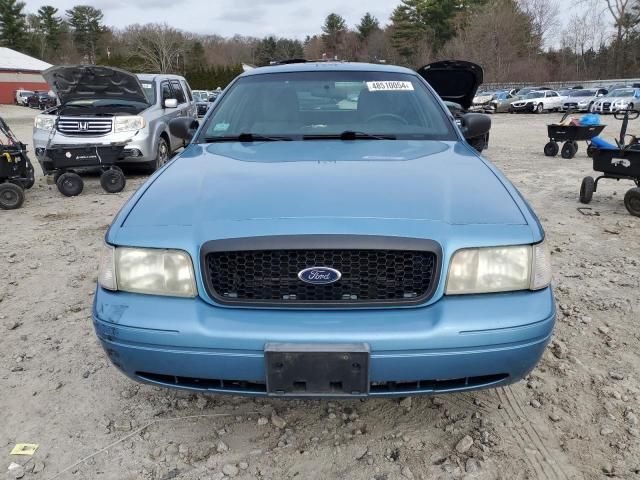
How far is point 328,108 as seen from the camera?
3408 mm

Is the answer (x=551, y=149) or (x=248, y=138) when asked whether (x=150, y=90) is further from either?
(x=551, y=149)

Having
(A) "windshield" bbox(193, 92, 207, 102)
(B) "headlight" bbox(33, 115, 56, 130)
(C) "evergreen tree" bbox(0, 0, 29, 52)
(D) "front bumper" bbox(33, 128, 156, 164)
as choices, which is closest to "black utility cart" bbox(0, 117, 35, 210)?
(D) "front bumper" bbox(33, 128, 156, 164)

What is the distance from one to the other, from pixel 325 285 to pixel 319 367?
303 millimetres

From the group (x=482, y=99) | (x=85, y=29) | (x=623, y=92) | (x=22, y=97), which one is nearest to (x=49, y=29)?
(x=85, y=29)

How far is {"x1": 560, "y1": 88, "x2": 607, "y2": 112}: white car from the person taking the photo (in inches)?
1183

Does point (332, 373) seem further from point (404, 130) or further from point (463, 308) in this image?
point (404, 130)

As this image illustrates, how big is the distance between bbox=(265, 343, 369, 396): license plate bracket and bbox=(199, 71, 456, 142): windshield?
5.43 ft

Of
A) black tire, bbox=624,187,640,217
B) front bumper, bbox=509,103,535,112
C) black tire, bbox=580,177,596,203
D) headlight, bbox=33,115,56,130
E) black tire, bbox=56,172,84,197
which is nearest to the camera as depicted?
black tire, bbox=624,187,640,217

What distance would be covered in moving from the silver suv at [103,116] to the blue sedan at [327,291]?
649 centimetres

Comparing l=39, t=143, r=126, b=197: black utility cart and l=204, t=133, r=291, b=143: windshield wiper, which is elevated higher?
l=204, t=133, r=291, b=143: windshield wiper

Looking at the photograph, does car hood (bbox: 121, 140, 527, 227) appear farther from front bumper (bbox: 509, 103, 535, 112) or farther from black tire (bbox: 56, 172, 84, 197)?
front bumper (bbox: 509, 103, 535, 112)

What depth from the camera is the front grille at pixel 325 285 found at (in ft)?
6.37

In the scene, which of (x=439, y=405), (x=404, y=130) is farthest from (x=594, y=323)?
(x=404, y=130)

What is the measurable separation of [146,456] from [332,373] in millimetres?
982
